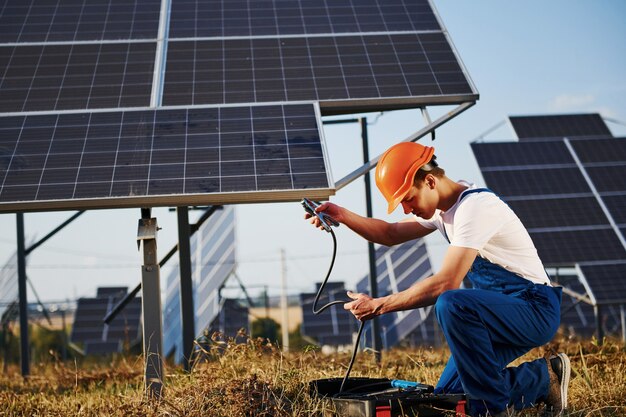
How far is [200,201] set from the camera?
221 inches

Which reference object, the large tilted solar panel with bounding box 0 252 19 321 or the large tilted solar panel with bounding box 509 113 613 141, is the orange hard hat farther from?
the large tilted solar panel with bounding box 0 252 19 321

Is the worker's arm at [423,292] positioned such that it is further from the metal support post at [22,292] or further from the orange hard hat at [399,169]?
the metal support post at [22,292]

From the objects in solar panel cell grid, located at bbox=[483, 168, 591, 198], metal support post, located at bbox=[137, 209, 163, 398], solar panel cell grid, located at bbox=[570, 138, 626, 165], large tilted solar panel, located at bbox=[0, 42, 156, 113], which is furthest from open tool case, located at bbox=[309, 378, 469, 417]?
solar panel cell grid, located at bbox=[570, 138, 626, 165]

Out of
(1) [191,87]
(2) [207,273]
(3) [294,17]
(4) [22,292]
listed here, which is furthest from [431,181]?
(2) [207,273]

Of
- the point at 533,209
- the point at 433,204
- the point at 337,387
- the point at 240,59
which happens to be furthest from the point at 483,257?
the point at 533,209

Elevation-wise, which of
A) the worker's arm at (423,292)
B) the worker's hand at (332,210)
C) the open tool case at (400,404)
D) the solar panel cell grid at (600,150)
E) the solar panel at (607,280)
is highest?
the solar panel cell grid at (600,150)

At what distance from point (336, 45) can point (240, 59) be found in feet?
3.18

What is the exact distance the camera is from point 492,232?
424 centimetres

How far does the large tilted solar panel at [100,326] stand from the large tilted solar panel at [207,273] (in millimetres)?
947

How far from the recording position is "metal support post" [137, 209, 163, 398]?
540cm

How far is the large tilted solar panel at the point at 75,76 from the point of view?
6770mm

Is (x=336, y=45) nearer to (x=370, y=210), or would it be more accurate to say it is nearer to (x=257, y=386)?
(x=370, y=210)

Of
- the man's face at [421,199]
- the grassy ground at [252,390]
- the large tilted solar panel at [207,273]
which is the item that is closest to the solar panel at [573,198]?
the large tilted solar panel at [207,273]

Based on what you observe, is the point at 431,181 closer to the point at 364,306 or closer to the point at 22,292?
the point at 364,306
